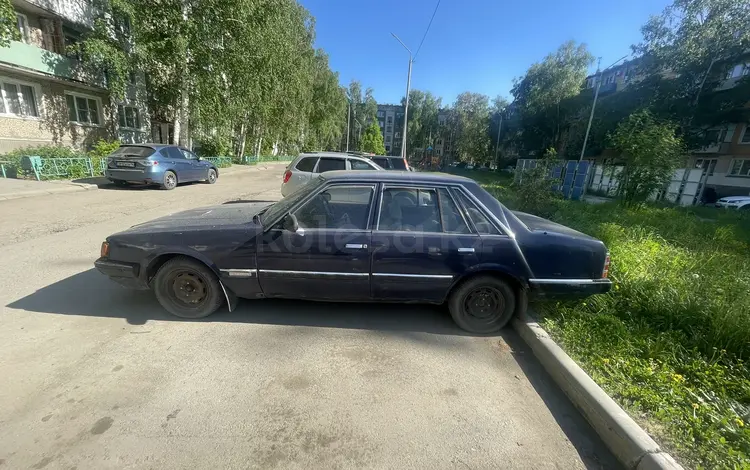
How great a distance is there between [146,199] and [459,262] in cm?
1005

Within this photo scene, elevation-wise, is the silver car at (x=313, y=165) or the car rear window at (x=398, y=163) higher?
the car rear window at (x=398, y=163)

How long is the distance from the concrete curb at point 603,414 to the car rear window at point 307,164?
7.03m

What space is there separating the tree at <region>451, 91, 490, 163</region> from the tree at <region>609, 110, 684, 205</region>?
162ft

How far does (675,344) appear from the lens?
298 centimetres

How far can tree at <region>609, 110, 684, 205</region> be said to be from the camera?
8.62 meters

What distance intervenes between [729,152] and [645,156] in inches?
1129

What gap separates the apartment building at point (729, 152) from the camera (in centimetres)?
2434

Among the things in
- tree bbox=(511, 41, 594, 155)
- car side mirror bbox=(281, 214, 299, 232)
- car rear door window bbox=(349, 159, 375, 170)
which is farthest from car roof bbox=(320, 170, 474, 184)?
tree bbox=(511, 41, 594, 155)

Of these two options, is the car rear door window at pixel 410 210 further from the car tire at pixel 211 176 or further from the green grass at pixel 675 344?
the car tire at pixel 211 176

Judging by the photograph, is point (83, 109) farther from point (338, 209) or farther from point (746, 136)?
point (746, 136)

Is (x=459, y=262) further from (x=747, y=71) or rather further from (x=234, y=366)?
(x=747, y=71)

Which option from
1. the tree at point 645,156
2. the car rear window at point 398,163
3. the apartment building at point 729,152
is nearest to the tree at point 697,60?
the apartment building at point 729,152

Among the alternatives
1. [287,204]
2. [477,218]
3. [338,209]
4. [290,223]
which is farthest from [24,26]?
[477,218]

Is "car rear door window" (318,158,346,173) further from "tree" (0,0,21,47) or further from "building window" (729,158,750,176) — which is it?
"building window" (729,158,750,176)
